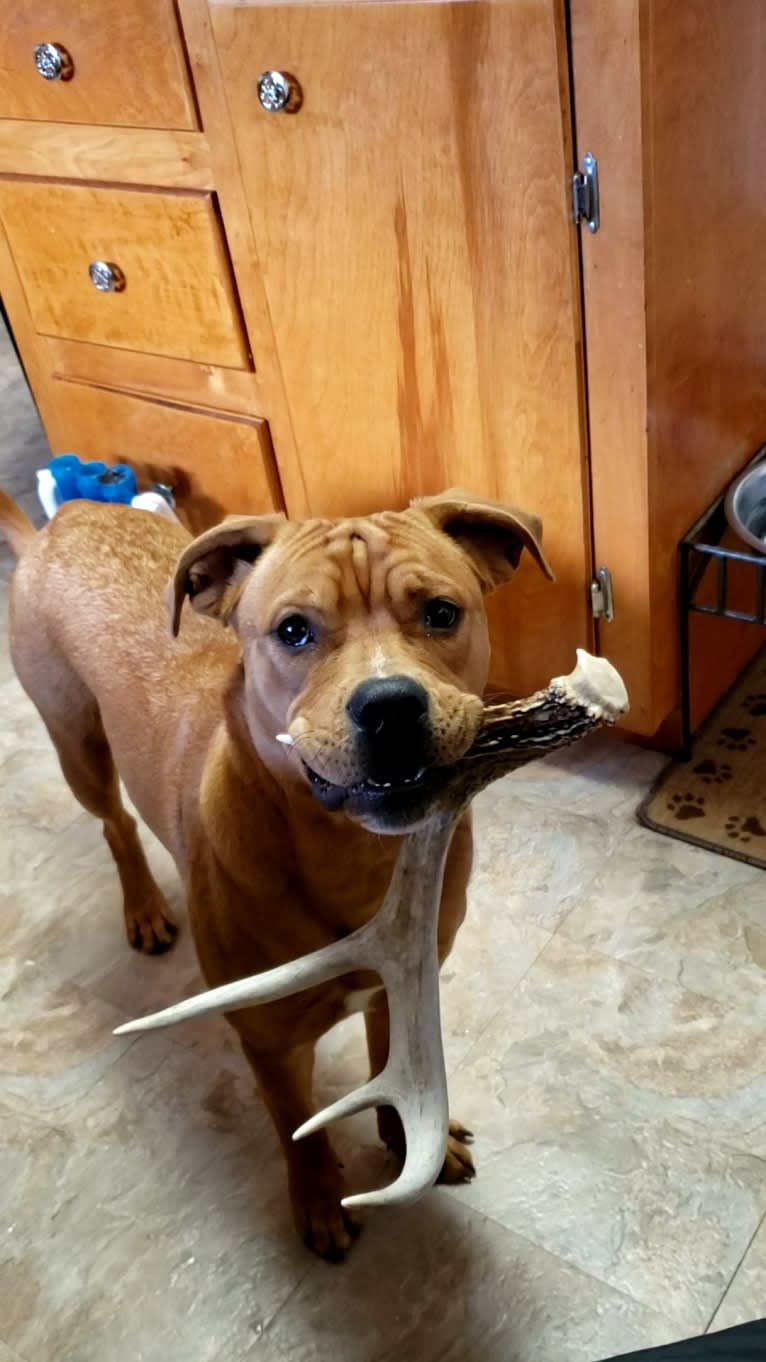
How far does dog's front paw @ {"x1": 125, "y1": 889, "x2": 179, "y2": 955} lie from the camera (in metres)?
1.84

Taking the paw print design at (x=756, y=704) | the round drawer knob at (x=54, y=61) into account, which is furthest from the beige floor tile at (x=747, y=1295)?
the round drawer knob at (x=54, y=61)

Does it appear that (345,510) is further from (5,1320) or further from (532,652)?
(5,1320)

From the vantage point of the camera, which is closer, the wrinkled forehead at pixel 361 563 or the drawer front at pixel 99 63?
the wrinkled forehead at pixel 361 563

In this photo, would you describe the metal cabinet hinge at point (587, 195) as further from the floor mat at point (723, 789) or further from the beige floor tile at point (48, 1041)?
the beige floor tile at point (48, 1041)

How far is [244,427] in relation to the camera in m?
2.03

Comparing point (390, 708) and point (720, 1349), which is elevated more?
point (390, 708)

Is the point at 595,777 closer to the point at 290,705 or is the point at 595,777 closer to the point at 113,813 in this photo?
the point at 113,813

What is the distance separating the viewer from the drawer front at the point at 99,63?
5.58 feet

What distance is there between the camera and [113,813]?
1791 mm

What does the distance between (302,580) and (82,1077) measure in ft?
3.06

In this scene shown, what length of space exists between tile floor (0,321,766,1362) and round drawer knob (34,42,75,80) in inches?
51.7

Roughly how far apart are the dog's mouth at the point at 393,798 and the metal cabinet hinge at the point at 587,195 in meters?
0.84

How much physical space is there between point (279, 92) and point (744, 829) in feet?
4.25

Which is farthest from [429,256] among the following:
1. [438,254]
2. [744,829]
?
[744,829]
